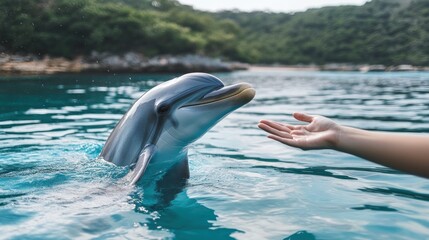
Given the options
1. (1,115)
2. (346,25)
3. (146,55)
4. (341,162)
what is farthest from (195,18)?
(341,162)

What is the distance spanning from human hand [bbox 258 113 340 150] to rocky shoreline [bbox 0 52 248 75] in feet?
95.0

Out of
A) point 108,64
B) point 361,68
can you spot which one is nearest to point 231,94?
point 108,64

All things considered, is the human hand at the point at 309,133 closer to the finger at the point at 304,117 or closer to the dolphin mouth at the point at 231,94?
the finger at the point at 304,117

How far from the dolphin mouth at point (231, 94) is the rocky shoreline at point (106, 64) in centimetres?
2797

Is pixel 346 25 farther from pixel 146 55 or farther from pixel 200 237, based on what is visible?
pixel 200 237

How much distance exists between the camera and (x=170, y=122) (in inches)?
178

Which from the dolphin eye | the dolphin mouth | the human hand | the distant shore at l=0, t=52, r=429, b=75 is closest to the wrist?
the human hand

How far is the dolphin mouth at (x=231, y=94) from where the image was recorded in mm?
4055

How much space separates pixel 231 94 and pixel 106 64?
41.4 metres

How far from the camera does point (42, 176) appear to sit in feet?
17.0

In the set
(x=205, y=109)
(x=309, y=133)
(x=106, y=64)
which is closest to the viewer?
(x=309, y=133)

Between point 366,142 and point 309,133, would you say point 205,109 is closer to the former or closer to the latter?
point 309,133

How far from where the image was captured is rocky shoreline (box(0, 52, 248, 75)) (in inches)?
1275

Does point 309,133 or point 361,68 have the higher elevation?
point 361,68
